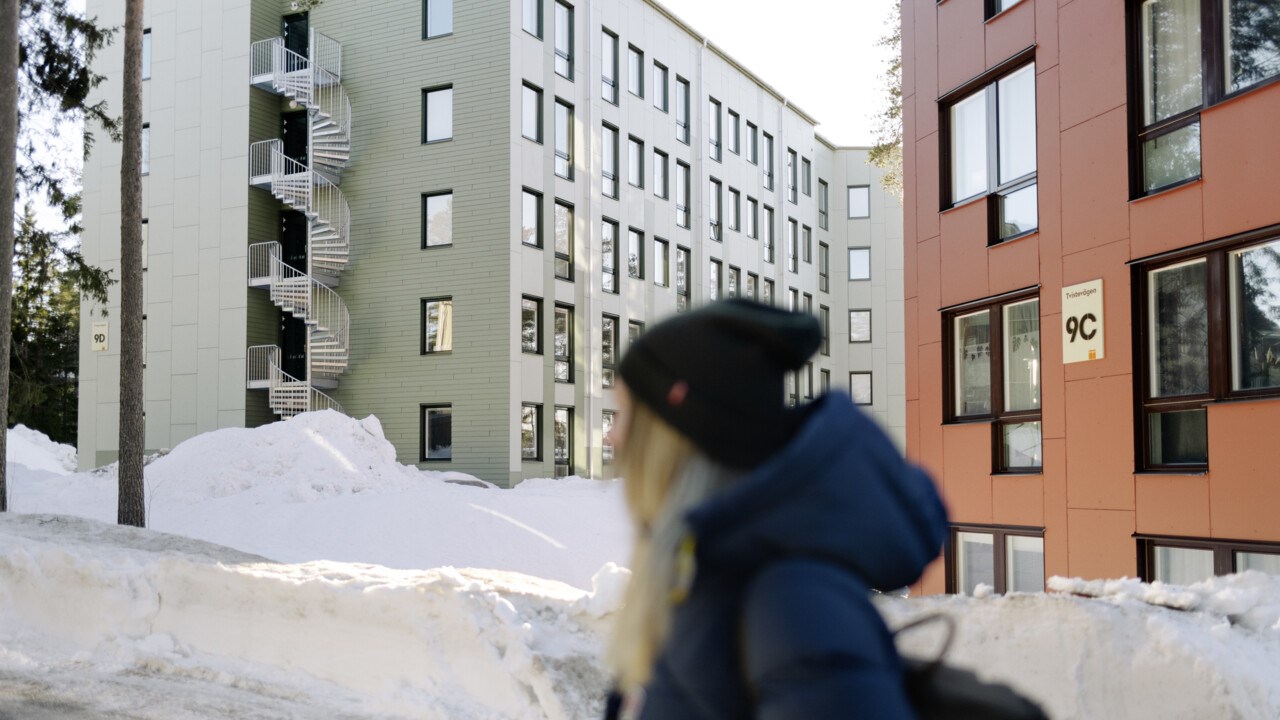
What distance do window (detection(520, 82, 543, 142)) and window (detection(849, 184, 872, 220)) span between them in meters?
24.8

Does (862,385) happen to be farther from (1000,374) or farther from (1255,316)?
(1255,316)

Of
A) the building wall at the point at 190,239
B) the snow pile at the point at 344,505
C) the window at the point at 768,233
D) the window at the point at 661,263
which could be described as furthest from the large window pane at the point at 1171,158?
the window at the point at 768,233

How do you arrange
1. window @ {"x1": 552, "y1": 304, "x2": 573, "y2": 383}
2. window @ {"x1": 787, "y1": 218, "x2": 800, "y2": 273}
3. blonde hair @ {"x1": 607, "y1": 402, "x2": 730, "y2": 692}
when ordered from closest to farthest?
blonde hair @ {"x1": 607, "y1": 402, "x2": 730, "y2": 692}, window @ {"x1": 552, "y1": 304, "x2": 573, "y2": 383}, window @ {"x1": 787, "y1": 218, "x2": 800, "y2": 273}

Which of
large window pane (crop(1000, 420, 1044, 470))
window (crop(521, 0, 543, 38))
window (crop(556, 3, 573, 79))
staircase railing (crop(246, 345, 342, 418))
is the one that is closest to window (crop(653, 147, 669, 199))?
window (crop(556, 3, 573, 79))

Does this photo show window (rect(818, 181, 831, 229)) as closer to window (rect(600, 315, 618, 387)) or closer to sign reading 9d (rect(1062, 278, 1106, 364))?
window (rect(600, 315, 618, 387))

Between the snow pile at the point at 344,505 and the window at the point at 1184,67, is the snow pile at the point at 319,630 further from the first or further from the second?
the window at the point at 1184,67

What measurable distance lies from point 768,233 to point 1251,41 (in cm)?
3553

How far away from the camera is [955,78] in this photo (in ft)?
48.0

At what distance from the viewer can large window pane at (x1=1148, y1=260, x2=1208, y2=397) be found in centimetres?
1059

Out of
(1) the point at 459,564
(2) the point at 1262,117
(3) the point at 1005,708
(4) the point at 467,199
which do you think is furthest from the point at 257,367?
(3) the point at 1005,708

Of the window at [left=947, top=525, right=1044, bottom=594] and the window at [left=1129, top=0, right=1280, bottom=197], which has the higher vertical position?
the window at [left=1129, top=0, right=1280, bottom=197]

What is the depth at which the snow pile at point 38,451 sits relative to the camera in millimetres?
41812

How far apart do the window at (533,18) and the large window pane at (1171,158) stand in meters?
21.9

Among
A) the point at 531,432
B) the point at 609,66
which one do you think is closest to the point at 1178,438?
the point at 531,432
